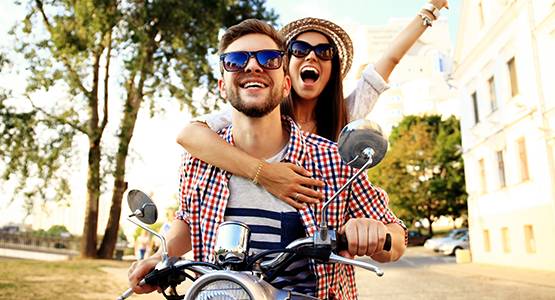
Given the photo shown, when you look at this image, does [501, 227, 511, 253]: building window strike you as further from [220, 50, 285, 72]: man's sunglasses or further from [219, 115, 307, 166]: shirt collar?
[220, 50, 285, 72]: man's sunglasses

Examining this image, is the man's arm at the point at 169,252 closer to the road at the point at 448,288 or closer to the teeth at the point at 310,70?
the teeth at the point at 310,70

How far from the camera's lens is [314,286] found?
162cm

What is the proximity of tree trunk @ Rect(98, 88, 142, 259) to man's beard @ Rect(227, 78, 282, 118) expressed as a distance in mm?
15130

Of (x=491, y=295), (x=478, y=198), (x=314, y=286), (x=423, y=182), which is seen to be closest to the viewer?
(x=314, y=286)

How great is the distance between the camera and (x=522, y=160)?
15828 mm

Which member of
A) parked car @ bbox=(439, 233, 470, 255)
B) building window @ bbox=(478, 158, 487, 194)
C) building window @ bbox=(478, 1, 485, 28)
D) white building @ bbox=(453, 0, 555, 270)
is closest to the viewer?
white building @ bbox=(453, 0, 555, 270)

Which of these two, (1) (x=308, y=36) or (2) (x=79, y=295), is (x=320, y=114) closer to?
(1) (x=308, y=36)

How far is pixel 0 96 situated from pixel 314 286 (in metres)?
16.6

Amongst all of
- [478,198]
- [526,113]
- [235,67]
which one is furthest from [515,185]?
[235,67]

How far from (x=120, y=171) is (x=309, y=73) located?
48.2ft

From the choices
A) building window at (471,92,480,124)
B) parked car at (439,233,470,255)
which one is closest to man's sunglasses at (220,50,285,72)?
building window at (471,92,480,124)

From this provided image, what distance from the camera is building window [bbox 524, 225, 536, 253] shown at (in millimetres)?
15345

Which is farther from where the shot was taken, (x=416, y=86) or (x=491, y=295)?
(x=416, y=86)

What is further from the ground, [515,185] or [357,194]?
[515,185]
